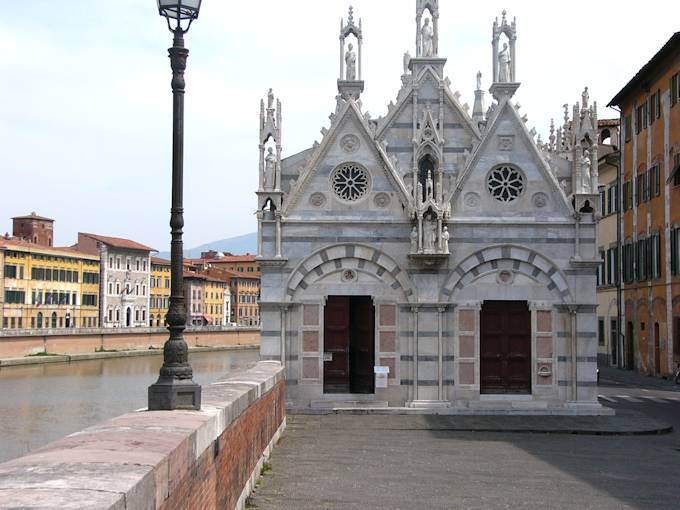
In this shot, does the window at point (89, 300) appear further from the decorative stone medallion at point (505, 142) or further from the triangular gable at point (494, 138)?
the decorative stone medallion at point (505, 142)

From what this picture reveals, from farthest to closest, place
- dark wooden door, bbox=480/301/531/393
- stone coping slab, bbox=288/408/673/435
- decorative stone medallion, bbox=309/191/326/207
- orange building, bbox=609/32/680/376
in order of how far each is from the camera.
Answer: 1. orange building, bbox=609/32/680/376
2. decorative stone medallion, bbox=309/191/326/207
3. dark wooden door, bbox=480/301/531/393
4. stone coping slab, bbox=288/408/673/435

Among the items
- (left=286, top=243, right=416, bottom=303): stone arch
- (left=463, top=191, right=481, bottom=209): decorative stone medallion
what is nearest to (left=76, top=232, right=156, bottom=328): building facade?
(left=286, top=243, right=416, bottom=303): stone arch

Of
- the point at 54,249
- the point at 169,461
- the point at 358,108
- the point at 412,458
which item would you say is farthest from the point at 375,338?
the point at 54,249

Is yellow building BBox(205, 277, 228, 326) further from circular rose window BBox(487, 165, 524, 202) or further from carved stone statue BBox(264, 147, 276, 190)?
circular rose window BBox(487, 165, 524, 202)

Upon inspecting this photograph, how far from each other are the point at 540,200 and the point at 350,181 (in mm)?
4702

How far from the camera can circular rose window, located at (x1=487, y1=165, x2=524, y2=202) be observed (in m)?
22.9

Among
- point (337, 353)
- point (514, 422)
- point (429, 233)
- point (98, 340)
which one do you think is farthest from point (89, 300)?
point (514, 422)

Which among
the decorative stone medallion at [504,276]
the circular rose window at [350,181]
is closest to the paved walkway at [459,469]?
the decorative stone medallion at [504,276]

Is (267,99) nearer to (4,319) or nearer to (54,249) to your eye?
(4,319)

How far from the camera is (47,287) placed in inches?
3497

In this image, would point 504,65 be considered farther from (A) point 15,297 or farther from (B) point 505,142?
(A) point 15,297

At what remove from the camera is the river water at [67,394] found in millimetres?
32094

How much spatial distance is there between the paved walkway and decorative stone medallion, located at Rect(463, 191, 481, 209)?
18.7 feet

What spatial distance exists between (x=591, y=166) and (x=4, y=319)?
69419mm
